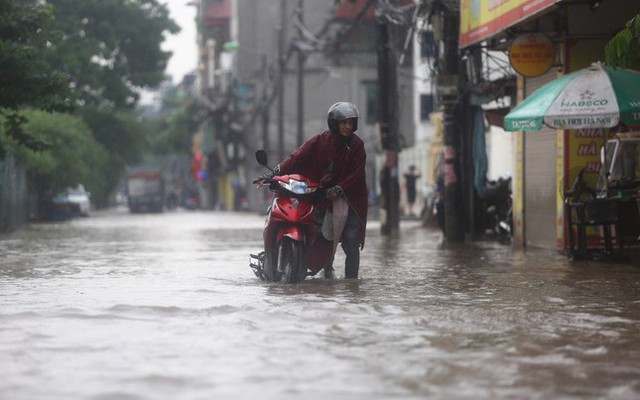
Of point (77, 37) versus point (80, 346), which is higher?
point (77, 37)

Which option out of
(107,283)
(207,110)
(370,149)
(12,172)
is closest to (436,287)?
(107,283)

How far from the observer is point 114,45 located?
59.7 metres

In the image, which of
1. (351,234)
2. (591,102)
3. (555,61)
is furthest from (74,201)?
(351,234)

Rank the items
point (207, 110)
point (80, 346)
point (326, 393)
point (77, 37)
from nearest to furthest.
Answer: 1. point (326, 393)
2. point (80, 346)
3. point (77, 37)
4. point (207, 110)

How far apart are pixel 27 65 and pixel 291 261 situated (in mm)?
13010

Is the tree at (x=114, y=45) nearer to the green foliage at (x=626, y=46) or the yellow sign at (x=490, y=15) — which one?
the yellow sign at (x=490, y=15)

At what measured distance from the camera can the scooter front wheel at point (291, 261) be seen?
12.6 m

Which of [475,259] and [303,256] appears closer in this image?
[303,256]

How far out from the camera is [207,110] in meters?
89.3

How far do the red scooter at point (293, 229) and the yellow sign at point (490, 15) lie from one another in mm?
5322

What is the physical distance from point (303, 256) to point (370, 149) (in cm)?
5238

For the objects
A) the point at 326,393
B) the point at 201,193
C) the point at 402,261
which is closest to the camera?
the point at 326,393

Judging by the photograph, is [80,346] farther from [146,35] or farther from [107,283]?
[146,35]

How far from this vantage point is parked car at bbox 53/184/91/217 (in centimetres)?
5228
